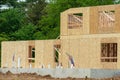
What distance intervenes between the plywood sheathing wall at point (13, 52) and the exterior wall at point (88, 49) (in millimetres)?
4072

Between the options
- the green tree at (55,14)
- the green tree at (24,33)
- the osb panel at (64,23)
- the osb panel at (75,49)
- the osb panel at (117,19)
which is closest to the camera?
the osb panel at (117,19)

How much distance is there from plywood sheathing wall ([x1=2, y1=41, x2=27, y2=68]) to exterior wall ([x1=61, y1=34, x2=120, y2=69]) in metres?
4.07

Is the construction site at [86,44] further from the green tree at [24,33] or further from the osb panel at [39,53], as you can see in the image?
the green tree at [24,33]

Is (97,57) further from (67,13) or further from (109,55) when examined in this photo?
(67,13)

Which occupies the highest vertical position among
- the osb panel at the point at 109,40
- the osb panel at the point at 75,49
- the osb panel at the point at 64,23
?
the osb panel at the point at 64,23

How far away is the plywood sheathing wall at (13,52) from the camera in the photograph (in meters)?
32.2

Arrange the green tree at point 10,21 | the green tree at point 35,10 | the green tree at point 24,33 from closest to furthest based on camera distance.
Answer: the green tree at point 24,33, the green tree at point 10,21, the green tree at point 35,10

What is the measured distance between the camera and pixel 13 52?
108 feet

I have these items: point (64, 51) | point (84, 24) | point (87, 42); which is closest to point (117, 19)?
point (87, 42)

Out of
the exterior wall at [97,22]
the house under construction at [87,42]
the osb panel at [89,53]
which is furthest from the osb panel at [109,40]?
the exterior wall at [97,22]

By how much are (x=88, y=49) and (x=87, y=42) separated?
0.38 m

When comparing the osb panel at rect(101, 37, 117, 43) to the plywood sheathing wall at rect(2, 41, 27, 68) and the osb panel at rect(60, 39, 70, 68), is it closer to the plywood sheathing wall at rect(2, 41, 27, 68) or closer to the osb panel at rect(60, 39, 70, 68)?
the osb panel at rect(60, 39, 70, 68)

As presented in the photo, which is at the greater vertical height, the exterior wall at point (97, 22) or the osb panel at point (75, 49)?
the exterior wall at point (97, 22)

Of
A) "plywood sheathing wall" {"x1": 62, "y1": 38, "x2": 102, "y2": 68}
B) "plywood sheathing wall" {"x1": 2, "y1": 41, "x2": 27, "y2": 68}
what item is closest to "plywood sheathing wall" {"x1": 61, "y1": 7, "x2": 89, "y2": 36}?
"plywood sheathing wall" {"x1": 62, "y1": 38, "x2": 102, "y2": 68}
